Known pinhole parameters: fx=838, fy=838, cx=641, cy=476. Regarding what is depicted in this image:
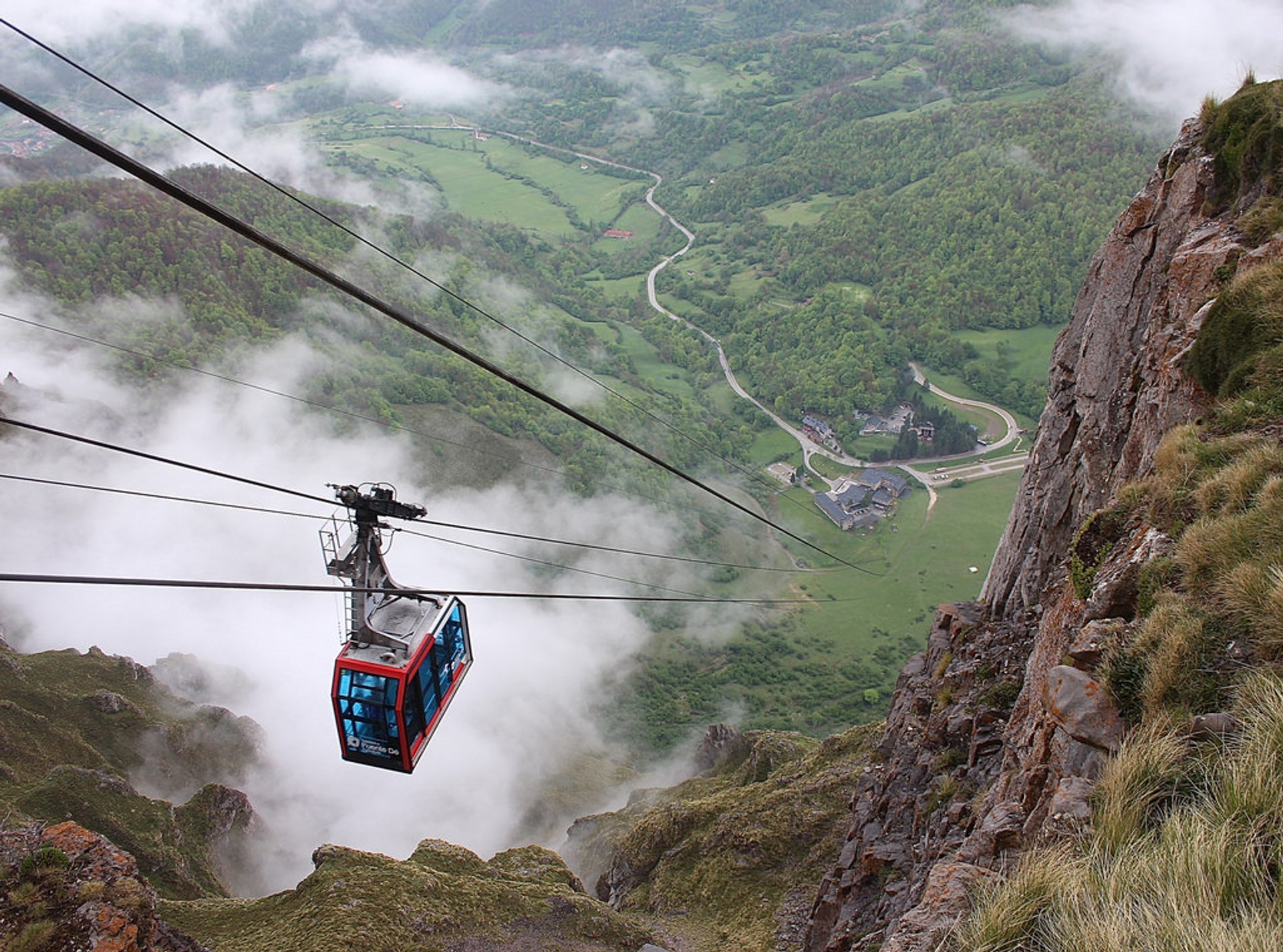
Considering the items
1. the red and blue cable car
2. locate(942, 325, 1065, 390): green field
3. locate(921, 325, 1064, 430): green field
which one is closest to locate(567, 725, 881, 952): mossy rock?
the red and blue cable car

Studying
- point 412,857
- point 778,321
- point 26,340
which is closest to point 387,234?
point 26,340

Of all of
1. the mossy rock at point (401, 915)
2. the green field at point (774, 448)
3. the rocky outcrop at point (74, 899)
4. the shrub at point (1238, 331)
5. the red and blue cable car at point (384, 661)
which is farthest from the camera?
the green field at point (774, 448)

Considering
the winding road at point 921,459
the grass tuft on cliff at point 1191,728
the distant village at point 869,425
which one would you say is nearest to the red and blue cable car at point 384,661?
the grass tuft on cliff at point 1191,728

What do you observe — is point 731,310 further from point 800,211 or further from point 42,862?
point 42,862

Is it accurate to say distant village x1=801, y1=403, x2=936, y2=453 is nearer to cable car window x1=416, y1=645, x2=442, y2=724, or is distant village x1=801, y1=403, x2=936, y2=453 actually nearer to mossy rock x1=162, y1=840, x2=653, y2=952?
mossy rock x1=162, y1=840, x2=653, y2=952

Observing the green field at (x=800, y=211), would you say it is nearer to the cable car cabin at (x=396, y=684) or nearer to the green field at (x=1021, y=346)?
the green field at (x=1021, y=346)

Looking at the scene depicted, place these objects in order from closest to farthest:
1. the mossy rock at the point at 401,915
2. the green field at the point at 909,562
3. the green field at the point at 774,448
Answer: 1. the mossy rock at the point at 401,915
2. the green field at the point at 909,562
3. the green field at the point at 774,448
